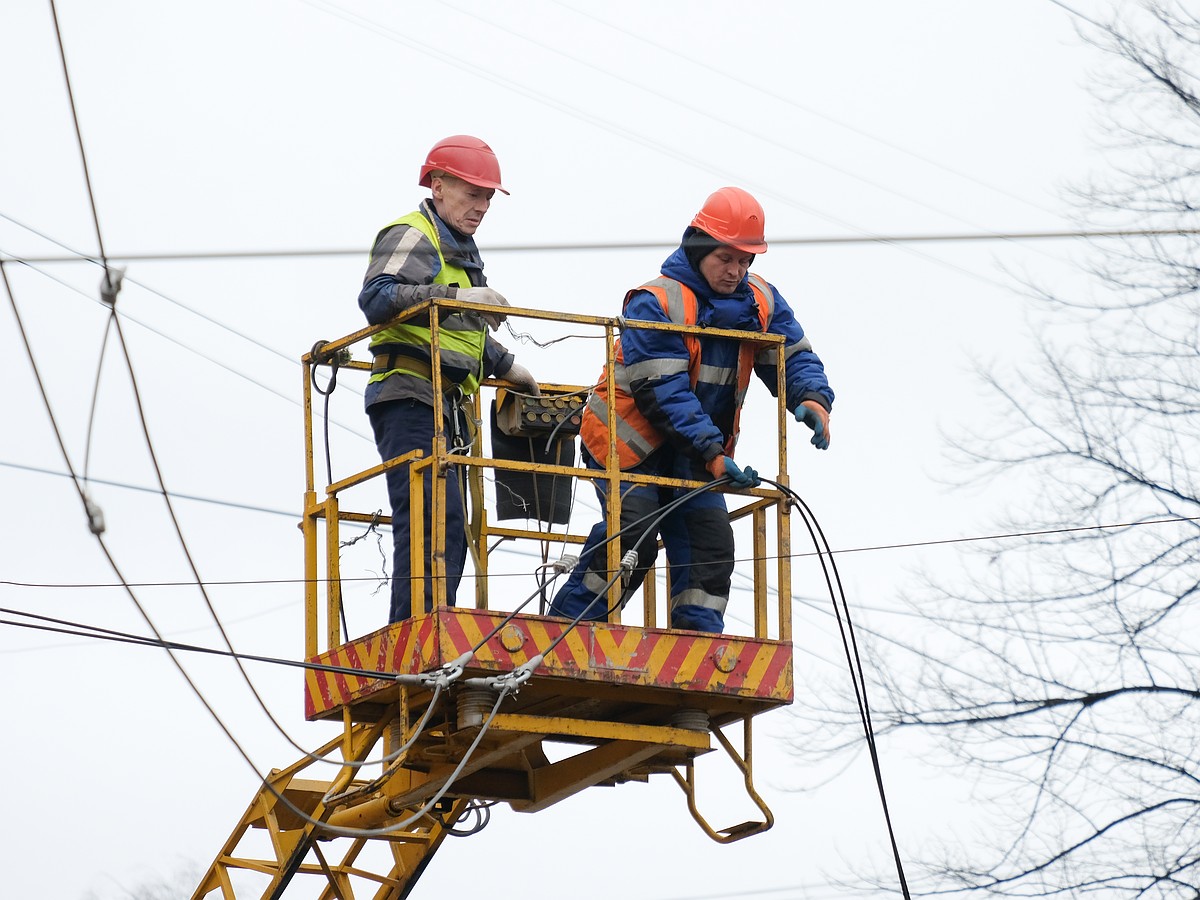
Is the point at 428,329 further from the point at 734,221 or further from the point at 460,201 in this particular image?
the point at 734,221

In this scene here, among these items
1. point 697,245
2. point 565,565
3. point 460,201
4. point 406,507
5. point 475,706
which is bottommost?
point 475,706

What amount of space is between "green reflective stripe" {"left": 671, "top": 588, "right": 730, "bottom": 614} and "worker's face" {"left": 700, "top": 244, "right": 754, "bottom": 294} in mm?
1379

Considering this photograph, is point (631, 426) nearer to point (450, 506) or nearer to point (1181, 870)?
point (450, 506)

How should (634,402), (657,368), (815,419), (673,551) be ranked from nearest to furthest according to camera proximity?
(657,368) < (634,402) < (673,551) < (815,419)

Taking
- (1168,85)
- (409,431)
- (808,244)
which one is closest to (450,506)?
(409,431)

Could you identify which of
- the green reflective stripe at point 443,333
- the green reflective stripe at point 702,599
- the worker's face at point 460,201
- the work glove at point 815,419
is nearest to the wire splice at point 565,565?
the green reflective stripe at point 702,599


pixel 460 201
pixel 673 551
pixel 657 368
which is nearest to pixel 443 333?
pixel 460 201

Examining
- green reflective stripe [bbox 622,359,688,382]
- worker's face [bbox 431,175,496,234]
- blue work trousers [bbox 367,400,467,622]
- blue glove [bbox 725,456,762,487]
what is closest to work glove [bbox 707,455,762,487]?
blue glove [bbox 725,456,762,487]

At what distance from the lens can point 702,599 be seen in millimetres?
11750

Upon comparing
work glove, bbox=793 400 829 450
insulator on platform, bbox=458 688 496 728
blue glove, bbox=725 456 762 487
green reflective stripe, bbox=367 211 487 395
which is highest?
green reflective stripe, bbox=367 211 487 395

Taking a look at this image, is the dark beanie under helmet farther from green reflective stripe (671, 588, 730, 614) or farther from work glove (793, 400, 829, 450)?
green reflective stripe (671, 588, 730, 614)

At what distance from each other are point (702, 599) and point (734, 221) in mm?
1727

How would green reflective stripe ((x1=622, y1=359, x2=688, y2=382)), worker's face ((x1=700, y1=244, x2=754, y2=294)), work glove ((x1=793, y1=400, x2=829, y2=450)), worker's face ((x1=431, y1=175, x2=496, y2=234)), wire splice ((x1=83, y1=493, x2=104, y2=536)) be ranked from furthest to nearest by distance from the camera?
work glove ((x1=793, y1=400, x2=829, y2=450)), worker's face ((x1=431, y1=175, x2=496, y2=234)), worker's face ((x1=700, y1=244, x2=754, y2=294)), green reflective stripe ((x1=622, y1=359, x2=688, y2=382)), wire splice ((x1=83, y1=493, x2=104, y2=536))

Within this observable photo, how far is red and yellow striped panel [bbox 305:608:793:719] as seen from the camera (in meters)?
11.1
